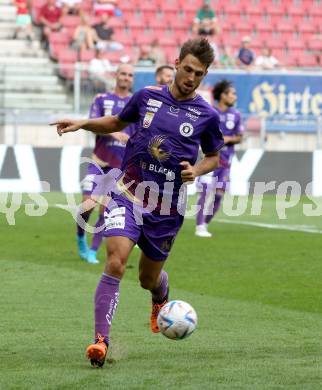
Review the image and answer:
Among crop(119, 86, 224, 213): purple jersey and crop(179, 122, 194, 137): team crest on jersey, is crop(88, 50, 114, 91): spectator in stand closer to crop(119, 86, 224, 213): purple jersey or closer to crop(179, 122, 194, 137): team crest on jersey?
crop(119, 86, 224, 213): purple jersey

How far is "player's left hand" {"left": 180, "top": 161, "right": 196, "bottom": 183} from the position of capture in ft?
24.8

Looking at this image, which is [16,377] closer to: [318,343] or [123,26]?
[318,343]

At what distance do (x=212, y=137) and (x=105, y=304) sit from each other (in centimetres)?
152

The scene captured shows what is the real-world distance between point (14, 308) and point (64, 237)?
631 centimetres

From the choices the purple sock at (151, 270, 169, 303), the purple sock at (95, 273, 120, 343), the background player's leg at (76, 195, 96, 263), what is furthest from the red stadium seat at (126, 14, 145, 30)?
the purple sock at (95, 273, 120, 343)

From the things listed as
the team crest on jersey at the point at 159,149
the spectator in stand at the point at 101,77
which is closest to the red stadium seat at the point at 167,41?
the spectator in stand at the point at 101,77

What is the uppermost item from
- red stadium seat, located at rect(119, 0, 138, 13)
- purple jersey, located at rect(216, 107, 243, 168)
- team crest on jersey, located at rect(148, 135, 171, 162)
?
team crest on jersey, located at rect(148, 135, 171, 162)

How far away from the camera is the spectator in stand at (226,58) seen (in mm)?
27541

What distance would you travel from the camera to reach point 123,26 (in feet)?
94.2

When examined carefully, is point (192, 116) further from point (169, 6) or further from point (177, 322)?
point (169, 6)

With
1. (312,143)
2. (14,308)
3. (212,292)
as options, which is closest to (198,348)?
(14,308)

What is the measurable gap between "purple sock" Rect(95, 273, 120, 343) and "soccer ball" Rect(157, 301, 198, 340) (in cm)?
39

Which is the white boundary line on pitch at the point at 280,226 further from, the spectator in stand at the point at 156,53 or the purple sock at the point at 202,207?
the spectator in stand at the point at 156,53

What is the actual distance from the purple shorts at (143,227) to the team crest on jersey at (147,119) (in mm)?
542
